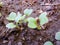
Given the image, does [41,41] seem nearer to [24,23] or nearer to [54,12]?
[24,23]

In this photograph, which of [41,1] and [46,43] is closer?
[46,43]

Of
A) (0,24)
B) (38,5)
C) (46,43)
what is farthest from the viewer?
(38,5)

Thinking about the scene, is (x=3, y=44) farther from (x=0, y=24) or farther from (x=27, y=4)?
(x=27, y=4)

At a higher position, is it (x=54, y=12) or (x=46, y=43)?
(x=54, y=12)

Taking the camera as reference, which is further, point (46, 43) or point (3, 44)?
point (3, 44)

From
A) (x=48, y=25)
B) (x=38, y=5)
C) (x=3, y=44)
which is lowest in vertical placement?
(x=3, y=44)

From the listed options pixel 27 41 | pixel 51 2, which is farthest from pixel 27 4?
pixel 27 41

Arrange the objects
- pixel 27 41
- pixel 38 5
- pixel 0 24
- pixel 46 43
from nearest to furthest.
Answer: pixel 46 43 → pixel 27 41 → pixel 0 24 → pixel 38 5

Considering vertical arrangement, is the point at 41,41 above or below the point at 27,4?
below

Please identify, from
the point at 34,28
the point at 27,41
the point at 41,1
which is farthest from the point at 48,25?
the point at 41,1
